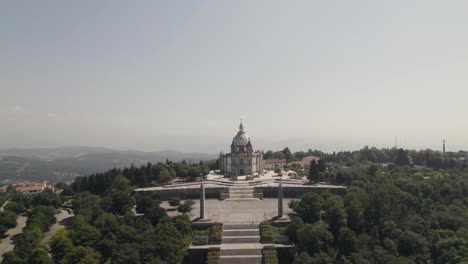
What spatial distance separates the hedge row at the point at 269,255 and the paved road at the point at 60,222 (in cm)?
2083

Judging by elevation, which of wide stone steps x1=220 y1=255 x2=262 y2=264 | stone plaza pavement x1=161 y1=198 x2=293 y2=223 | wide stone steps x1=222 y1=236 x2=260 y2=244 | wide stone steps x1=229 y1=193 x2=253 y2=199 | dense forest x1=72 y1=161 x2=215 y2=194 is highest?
dense forest x1=72 y1=161 x2=215 y2=194

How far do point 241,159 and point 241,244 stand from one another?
33412 millimetres

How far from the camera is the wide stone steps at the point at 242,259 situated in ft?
95.8

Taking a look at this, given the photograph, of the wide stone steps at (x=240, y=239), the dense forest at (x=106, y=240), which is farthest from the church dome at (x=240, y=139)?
the wide stone steps at (x=240, y=239)

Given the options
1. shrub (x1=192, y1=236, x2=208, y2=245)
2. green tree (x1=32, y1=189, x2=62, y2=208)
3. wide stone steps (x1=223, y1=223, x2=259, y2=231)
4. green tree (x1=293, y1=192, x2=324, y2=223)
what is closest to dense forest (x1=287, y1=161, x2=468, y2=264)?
green tree (x1=293, y1=192, x2=324, y2=223)

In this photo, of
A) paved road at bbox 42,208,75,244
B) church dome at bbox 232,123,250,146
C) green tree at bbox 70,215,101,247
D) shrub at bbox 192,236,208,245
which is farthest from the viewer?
church dome at bbox 232,123,250,146

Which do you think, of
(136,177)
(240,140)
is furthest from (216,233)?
(240,140)

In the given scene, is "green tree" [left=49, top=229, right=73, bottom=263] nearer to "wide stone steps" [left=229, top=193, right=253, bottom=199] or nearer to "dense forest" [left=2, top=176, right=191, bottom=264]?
"dense forest" [left=2, top=176, right=191, bottom=264]

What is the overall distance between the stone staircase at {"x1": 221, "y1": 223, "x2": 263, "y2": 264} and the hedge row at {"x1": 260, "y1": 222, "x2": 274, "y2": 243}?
0.49 meters

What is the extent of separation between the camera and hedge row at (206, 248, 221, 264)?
28270 mm

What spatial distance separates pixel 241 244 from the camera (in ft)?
106

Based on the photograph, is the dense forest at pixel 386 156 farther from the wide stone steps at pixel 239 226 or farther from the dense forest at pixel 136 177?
the wide stone steps at pixel 239 226

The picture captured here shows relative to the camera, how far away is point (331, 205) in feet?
118

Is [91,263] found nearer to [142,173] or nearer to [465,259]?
[465,259]
